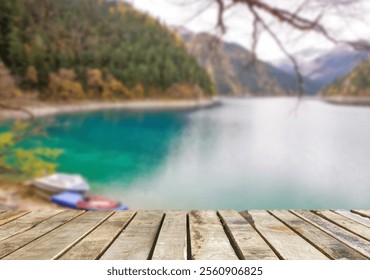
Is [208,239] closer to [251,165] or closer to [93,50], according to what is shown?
[93,50]

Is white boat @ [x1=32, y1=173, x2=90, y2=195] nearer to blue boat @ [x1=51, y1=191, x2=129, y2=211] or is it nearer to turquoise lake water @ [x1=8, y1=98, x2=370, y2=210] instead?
blue boat @ [x1=51, y1=191, x2=129, y2=211]

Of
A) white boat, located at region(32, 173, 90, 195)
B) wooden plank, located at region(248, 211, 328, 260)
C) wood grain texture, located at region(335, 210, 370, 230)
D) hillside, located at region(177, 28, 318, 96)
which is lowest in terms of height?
white boat, located at region(32, 173, 90, 195)

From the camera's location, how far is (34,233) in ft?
3.43

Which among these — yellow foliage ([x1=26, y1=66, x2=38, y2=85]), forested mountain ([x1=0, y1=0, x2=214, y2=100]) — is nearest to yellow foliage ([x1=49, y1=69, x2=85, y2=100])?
forested mountain ([x1=0, y1=0, x2=214, y2=100])

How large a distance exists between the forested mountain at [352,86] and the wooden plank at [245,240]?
1285 millimetres

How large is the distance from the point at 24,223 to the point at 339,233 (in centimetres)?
104

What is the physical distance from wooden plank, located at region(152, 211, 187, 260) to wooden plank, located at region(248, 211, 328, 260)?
247mm

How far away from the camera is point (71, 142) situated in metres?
4.86

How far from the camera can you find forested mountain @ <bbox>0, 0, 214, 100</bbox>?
2154 millimetres

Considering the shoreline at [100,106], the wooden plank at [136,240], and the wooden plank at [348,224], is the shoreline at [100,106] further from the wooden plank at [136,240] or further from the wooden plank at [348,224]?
the wooden plank at [136,240]

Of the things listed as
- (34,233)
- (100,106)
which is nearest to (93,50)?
(100,106)

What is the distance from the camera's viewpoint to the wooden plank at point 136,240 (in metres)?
0.87

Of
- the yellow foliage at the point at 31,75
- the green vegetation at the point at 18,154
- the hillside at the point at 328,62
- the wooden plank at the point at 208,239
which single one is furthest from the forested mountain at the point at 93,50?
the wooden plank at the point at 208,239
